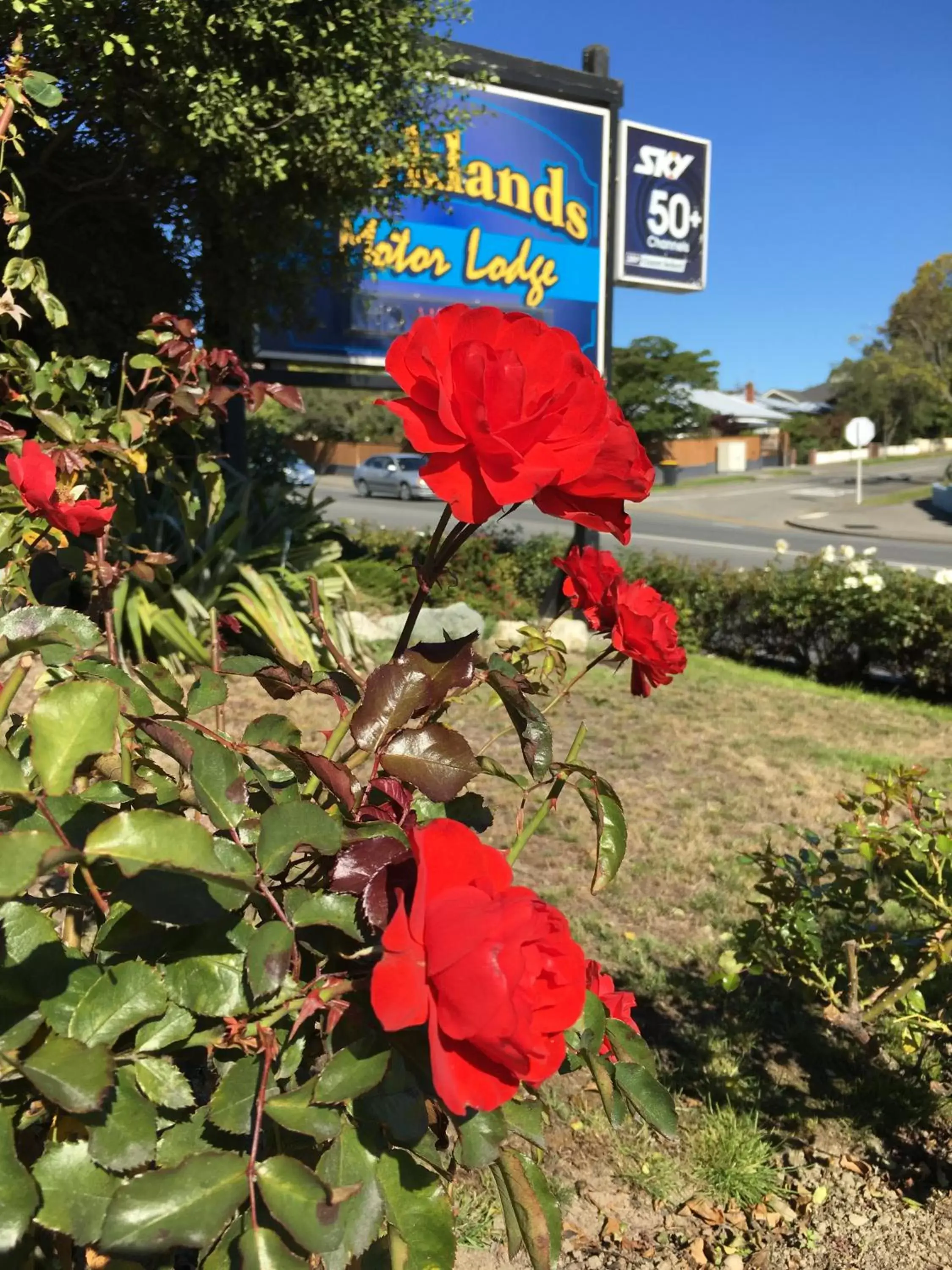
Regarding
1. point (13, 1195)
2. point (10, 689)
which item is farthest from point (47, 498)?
point (13, 1195)

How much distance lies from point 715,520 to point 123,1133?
2162 cm

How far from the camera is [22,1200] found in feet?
1.86

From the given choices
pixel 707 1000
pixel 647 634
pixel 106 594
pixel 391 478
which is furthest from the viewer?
pixel 391 478

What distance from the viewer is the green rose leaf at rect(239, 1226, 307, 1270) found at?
0.58 m

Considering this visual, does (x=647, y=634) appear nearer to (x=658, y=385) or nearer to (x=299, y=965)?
(x=299, y=965)

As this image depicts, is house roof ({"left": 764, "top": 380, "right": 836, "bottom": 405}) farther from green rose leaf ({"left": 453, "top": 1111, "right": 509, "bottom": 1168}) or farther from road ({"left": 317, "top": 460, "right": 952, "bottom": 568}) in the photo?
green rose leaf ({"left": 453, "top": 1111, "right": 509, "bottom": 1168})

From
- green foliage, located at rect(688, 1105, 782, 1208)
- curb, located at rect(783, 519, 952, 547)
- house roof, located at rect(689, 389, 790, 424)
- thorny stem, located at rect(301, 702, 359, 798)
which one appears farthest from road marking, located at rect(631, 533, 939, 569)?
house roof, located at rect(689, 389, 790, 424)

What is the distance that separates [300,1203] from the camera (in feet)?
1.93

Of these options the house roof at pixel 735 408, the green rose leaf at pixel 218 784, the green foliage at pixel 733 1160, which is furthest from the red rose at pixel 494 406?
the house roof at pixel 735 408

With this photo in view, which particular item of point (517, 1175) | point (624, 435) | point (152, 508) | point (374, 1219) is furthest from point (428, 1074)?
point (152, 508)

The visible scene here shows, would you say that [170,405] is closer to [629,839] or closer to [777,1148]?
[777,1148]

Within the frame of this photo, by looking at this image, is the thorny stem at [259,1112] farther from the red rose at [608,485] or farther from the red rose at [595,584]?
the red rose at [595,584]

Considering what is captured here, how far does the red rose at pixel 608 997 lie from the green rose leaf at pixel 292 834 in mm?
379

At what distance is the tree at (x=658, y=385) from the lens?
110ft
